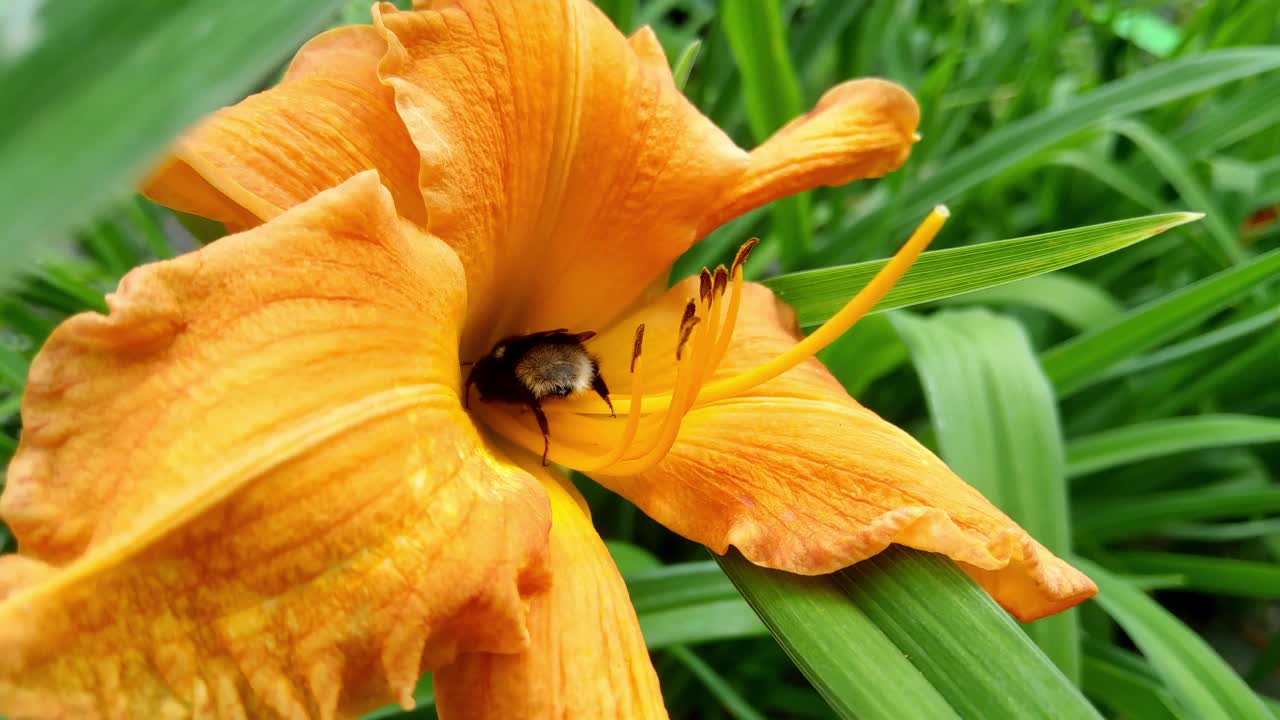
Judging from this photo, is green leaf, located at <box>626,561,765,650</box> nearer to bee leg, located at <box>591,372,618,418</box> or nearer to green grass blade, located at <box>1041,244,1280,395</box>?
bee leg, located at <box>591,372,618,418</box>

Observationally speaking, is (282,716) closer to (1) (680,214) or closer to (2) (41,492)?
(2) (41,492)

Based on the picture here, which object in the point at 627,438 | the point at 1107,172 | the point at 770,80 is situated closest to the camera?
the point at 627,438

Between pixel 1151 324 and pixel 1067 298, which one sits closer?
pixel 1151 324

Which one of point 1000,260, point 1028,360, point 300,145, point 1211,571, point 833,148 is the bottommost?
point 1211,571

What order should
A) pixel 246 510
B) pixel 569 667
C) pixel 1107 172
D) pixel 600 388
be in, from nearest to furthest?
pixel 246 510 < pixel 569 667 < pixel 600 388 < pixel 1107 172

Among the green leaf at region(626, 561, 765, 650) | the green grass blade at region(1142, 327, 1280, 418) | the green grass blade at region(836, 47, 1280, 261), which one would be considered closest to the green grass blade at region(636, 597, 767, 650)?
the green leaf at region(626, 561, 765, 650)

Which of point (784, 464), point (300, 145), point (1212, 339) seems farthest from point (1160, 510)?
point (300, 145)

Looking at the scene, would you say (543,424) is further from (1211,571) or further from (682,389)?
(1211,571)
